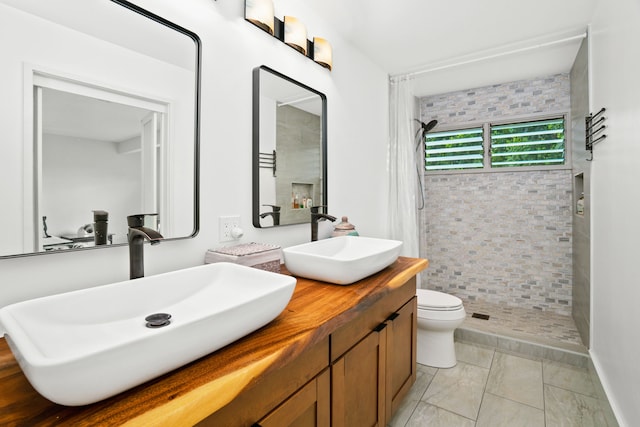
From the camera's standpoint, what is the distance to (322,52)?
2051 millimetres

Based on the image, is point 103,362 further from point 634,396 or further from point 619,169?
point 619,169

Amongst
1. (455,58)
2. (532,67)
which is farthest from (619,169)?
(532,67)

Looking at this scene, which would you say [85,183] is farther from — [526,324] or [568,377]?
[526,324]

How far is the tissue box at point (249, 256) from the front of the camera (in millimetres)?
A: 1282

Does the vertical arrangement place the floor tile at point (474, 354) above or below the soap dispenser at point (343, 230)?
below

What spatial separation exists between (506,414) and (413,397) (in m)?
0.51

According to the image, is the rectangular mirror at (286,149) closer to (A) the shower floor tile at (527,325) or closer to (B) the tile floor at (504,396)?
(B) the tile floor at (504,396)

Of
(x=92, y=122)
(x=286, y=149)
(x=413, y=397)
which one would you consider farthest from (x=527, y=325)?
(x=92, y=122)

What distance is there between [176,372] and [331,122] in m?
1.85

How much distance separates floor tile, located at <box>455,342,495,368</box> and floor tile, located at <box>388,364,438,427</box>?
332 millimetres

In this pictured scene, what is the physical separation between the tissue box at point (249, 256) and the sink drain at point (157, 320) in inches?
14.6

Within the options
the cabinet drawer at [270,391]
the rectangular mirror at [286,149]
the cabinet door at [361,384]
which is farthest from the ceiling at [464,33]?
the cabinet drawer at [270,391]

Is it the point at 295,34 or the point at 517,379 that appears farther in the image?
the point at 517,379

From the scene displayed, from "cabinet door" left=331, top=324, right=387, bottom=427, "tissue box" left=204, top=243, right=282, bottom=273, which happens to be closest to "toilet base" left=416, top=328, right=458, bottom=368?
"cabinet door" left=331, top=324, right=387, bottom=427
